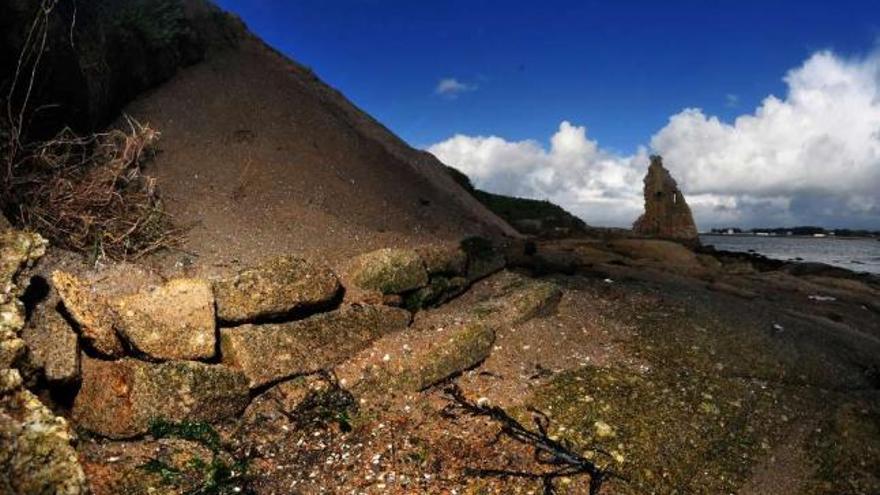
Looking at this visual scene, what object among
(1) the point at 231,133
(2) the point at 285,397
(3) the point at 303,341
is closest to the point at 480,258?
(3) the point at 303,341

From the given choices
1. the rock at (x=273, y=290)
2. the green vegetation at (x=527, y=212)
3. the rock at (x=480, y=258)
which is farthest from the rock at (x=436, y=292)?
the green vegetation at (x=527, y=212)

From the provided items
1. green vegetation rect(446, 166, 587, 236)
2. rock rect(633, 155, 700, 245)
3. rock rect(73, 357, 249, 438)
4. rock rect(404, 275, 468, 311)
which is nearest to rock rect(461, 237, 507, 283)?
rock rect(404, 275, 468, 311)

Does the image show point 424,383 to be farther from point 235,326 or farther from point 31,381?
point 31,381

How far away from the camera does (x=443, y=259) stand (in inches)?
305

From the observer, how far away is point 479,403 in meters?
5.53

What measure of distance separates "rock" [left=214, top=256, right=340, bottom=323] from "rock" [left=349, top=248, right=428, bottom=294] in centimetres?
60

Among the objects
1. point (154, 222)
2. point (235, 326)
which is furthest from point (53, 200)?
point (235, 326)

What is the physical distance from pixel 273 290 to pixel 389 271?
1.56 metres

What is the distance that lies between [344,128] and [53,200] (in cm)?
578

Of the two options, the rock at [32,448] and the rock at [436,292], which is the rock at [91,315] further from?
the rock at [436,292]

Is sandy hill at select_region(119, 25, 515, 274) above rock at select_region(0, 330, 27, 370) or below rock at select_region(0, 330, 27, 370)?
above

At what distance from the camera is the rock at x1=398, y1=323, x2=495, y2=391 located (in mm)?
5727

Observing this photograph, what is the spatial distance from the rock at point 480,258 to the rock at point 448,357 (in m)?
1.98

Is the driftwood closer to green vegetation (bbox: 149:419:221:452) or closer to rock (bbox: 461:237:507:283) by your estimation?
green vegetation (bbox: 149:419:221:452)
